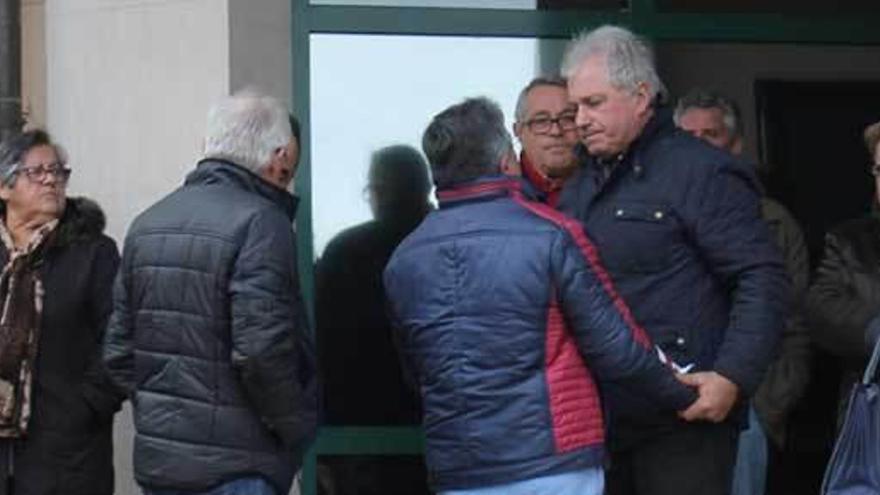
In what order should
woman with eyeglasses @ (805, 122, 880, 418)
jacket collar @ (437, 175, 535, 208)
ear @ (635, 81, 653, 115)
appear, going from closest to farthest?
jacket collar @ (437, 175, 535, 208) < ear @ (635, 81, 653, 115) < woman with eyeglasses @ (805, 122, 880, 418)

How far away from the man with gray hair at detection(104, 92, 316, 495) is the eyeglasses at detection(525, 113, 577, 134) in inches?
42.9

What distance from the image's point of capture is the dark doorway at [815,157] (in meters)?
8.09

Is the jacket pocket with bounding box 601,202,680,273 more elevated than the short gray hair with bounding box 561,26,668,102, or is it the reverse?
the short gray hair with bounding box 561,26,668,102

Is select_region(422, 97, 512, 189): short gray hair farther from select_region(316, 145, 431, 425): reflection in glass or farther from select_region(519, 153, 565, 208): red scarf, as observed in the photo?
select_region(316, 145, 431, 425): reflection in glass

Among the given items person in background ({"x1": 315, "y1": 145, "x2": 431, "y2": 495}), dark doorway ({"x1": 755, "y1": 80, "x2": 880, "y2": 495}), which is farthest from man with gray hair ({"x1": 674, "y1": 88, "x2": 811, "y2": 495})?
person in background ({"x1": 315, "y1": 145, "x2": 431, "y2": 495})

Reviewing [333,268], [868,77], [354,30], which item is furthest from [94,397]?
[868,77]

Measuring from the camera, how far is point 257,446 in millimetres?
5910

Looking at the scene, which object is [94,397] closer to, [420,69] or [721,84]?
[420,69]

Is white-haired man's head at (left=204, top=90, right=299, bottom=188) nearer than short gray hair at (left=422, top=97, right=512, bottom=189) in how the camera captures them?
No

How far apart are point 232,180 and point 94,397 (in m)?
1.23

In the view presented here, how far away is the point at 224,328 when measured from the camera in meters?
5.88

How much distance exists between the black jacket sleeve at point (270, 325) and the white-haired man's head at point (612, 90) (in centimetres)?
89

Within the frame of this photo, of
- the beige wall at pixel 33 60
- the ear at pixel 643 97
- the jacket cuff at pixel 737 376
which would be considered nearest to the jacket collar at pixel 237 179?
the ear at pixel 643 97

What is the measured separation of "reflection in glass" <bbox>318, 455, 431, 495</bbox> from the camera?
7.73 meters
